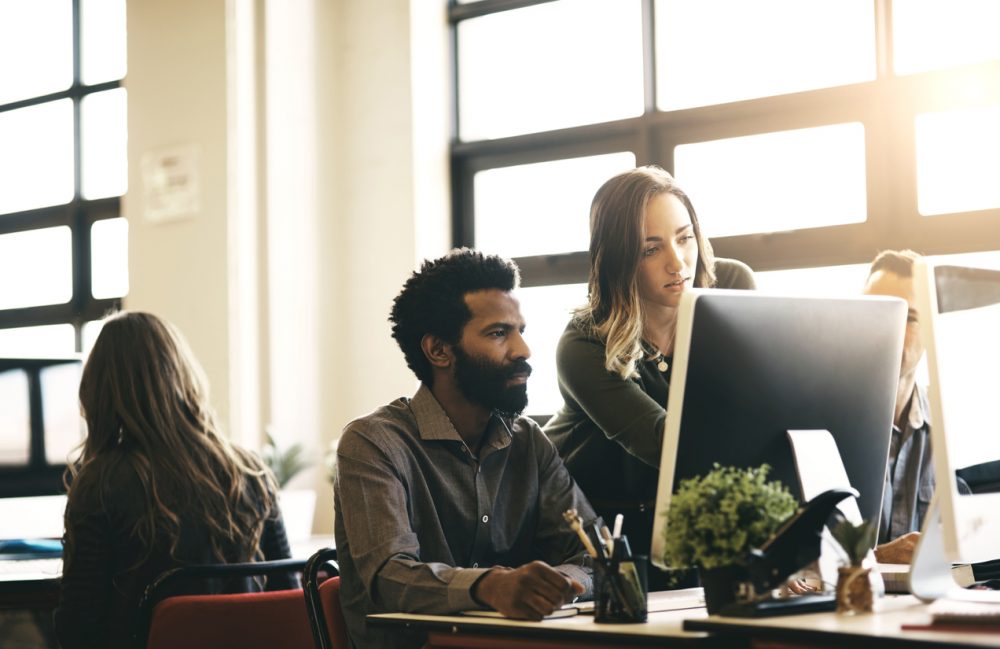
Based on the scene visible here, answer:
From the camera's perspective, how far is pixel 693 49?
14.1 ft

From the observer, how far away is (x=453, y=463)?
81.6 inches

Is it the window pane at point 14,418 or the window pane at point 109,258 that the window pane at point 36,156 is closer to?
the window pane at point 109,258

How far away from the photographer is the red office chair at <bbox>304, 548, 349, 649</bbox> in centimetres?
196

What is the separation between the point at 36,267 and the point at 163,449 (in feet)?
11.9

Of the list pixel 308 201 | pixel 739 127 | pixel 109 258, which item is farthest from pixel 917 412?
pixel 109 258

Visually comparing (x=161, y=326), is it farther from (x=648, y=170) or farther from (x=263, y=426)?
(x=263, y=426)

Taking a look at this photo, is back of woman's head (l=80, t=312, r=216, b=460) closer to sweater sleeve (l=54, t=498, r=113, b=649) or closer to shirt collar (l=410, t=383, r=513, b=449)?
sweater sleeve (l=54, t=498, r=113, b=649)

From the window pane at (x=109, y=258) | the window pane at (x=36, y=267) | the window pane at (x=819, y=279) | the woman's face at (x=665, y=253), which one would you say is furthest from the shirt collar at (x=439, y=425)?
the window pane at (x=36, y=267)

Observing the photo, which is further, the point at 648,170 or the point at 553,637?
the point at 648,170

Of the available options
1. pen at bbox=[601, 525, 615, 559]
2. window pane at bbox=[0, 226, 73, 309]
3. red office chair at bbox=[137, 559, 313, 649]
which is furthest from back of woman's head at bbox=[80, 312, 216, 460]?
window pane at bbox=[0, 226, 73, 309]

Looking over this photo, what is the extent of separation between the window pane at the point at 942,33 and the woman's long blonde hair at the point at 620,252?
5.91 feet

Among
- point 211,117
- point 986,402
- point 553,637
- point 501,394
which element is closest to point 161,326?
point 501,394

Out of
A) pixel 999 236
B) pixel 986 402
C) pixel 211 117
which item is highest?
pixel 211 117

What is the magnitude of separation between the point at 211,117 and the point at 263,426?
122cm
